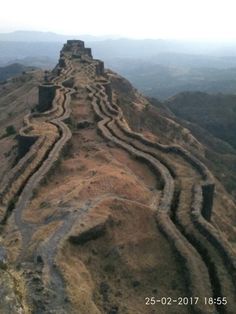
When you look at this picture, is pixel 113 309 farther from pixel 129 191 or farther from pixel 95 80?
pixel 95 80

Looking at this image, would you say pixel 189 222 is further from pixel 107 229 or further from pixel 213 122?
pixel 213 122

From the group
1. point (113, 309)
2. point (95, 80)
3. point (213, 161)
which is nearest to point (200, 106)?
point (213, 161)

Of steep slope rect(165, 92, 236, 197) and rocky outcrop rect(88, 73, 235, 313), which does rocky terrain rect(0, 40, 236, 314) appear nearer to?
rocky outcrop rect(88, 73, 235, 313)

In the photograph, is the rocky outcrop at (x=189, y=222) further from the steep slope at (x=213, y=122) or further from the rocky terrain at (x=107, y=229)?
the steep slope at (x=213, y=122)

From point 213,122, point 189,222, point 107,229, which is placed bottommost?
point 213,122

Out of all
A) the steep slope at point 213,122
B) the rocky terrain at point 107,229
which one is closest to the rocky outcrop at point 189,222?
the rocky terrain at point 107,229

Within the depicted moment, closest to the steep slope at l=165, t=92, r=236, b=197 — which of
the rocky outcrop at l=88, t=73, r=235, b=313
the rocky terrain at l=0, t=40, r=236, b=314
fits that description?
the rocky outcrop at l=88, t=73, r=235, b=313

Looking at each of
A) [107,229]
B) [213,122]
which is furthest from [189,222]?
[213,122]

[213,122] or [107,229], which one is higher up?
[107,229]
